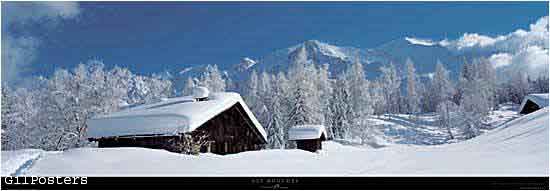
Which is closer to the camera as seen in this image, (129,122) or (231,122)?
(129,122)

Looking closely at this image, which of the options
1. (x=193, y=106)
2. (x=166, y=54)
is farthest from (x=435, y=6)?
(x=193, y=106)

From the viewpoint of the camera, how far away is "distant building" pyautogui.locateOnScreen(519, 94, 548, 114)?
76.1 feet

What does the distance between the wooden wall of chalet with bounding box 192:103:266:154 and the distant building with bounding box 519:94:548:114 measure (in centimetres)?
1503

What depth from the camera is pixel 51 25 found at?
420 cm

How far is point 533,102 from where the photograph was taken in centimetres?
2652

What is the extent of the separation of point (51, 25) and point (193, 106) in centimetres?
821

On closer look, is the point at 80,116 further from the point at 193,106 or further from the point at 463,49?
the point at 463,49

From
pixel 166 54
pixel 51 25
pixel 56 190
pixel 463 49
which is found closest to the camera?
pixel 56 190

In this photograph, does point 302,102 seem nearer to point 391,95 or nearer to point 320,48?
point 320,48

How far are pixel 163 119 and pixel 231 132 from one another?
14.5 feet

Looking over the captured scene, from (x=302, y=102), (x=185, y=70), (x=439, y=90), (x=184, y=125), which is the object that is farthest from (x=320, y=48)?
(x=439, y=90)

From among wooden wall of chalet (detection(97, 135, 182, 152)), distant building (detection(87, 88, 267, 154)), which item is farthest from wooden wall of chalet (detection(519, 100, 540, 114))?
wooden wall of chalet (detection(97, 135, 182, 152))

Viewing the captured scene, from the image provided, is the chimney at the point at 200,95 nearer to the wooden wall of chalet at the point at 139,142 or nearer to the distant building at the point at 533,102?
the wooden wall of chalet at the point at 139,142

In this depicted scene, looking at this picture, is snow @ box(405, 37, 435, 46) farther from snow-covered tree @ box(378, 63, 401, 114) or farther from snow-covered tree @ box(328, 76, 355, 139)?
snow-covered tree @ box(378, 63, 401, 114)
